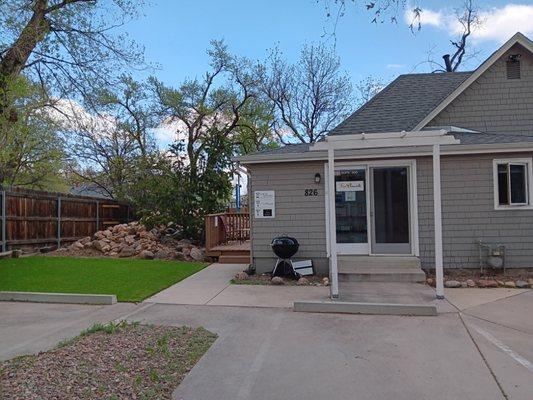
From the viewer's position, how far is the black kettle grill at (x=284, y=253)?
32.3 feet

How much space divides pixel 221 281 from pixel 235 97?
16860mm

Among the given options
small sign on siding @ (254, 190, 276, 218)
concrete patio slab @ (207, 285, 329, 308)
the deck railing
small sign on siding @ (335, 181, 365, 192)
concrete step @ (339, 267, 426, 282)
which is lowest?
concrete patio slab @ (207, 285, 329, 308)

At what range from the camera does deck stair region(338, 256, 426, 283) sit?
372 inches

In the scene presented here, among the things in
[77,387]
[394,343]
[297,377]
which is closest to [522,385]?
[394,343]

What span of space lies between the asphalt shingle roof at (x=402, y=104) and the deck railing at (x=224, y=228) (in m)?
4.50

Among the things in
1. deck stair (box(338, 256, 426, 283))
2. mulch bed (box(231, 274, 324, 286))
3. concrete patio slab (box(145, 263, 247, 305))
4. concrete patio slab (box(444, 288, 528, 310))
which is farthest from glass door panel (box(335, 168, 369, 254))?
concrete patio slab (box(145, 263, 247, 305))

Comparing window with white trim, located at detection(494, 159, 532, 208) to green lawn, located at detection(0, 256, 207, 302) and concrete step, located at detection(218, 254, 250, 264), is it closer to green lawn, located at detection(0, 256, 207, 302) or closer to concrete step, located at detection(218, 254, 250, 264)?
concrete step, located at detection(218, 254, 250, 264)

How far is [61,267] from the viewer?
11.4 metres

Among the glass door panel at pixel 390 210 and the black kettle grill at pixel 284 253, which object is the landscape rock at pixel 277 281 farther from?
the glass door panel at pixel 390 210

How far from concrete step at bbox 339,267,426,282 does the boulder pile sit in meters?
5.30

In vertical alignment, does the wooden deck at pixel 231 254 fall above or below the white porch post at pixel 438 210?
below

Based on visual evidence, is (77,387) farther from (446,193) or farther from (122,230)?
(122,230)

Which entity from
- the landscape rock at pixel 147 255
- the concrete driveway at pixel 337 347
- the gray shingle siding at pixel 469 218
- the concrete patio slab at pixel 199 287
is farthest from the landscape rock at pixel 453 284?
the landscape rock at pixel 147 255

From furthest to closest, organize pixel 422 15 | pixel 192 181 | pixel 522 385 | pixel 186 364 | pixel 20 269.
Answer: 1. pixel 192 181
2. pixel 20 269
3. pixel 186 364
4. pixel 522 385
5. pixel 422 15
